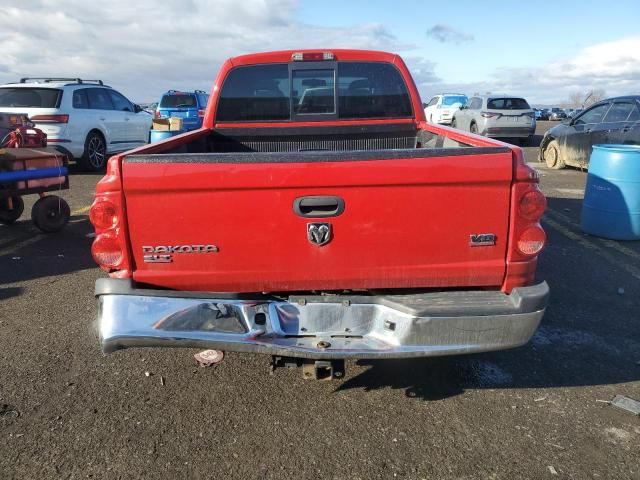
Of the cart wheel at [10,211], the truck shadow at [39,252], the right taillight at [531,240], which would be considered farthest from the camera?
the cart wheel at [10,211]

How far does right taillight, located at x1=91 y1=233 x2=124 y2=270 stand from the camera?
2.59m

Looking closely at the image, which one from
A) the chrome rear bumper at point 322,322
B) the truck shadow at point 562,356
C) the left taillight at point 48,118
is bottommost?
the truck shadow at point 562,356

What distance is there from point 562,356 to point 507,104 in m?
15.7

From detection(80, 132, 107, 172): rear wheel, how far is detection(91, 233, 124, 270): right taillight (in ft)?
31.2

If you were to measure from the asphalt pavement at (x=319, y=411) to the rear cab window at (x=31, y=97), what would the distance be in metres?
7.67

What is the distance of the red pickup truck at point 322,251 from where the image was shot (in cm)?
250

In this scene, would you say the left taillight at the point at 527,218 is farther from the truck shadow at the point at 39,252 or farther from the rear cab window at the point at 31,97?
the rear cab window at the point at 31,97

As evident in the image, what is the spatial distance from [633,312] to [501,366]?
161cm

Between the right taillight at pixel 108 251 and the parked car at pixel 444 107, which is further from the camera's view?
the parked car at pixel 444 107

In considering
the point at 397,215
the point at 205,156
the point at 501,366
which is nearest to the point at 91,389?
the point at 205,156

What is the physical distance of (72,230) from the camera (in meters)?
6.92

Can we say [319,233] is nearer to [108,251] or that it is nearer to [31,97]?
[108,251]

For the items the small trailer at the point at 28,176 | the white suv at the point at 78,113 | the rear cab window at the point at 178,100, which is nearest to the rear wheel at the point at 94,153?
the white suv at the point at 78,113

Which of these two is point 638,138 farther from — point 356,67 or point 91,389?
point 91,389
